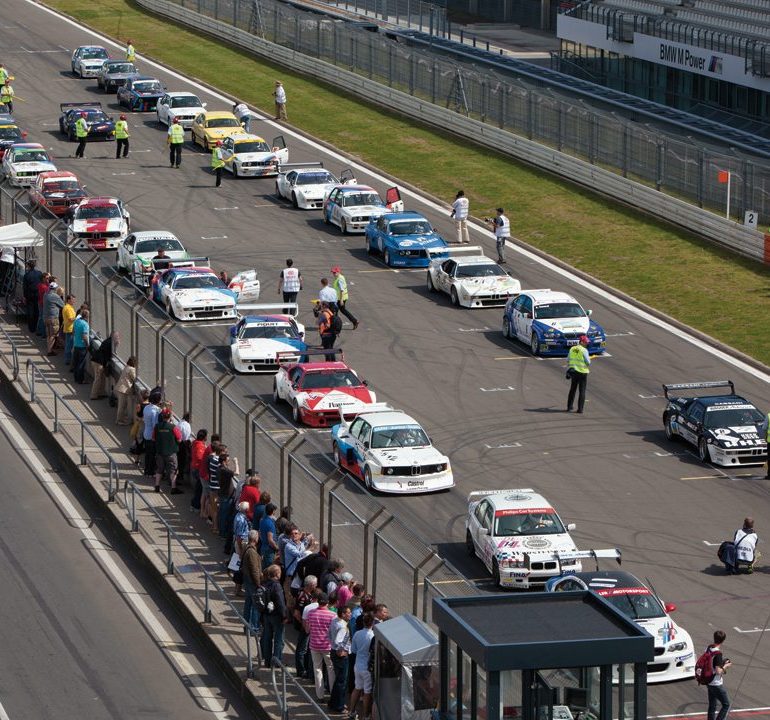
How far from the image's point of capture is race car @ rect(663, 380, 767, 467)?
32.7 metres

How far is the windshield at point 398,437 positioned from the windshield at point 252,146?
2791 cm

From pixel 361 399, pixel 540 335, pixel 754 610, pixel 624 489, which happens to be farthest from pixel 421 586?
pixel 540 335

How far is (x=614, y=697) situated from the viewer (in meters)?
15.2

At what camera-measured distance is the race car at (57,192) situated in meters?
50.1

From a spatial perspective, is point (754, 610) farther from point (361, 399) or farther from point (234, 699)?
point (361, 399)

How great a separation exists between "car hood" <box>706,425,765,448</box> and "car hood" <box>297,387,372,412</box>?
21.0ft

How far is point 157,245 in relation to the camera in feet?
145

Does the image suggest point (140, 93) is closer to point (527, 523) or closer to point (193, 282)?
point (193, 282)

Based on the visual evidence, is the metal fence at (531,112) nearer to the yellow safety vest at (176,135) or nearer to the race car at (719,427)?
the yellow safety vest at (176,135)

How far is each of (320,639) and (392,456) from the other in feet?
31.6

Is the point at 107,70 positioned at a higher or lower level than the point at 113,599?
higher

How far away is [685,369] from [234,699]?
2011 cm

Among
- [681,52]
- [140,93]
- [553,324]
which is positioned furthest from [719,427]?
[681,52]

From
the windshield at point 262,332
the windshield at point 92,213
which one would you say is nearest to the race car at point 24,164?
the windshield at point 92,213
